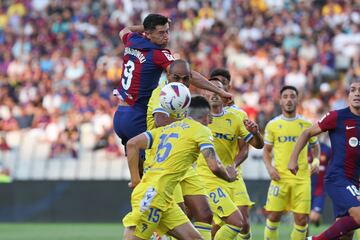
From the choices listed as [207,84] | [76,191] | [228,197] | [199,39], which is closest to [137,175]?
[207,84]

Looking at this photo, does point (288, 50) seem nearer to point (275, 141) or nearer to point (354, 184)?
point (275, 141)

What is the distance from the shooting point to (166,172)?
10.6 metres

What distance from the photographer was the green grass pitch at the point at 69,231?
730 inches

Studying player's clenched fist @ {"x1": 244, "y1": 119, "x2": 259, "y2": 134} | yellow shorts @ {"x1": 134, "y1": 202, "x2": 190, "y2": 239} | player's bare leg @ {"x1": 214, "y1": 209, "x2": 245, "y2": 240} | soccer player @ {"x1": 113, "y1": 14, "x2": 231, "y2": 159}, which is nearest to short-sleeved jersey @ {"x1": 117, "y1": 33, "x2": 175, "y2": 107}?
soccer player @ {"x1": 113, "y1": 14, "x2": 231, "y2": 159}

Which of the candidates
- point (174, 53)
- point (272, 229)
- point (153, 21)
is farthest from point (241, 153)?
point (174, 53)

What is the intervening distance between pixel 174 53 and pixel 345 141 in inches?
548

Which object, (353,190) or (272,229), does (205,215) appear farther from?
(272,229)

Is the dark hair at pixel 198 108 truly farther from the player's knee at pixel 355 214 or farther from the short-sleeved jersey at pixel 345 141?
the player's knee at pixel 355 214

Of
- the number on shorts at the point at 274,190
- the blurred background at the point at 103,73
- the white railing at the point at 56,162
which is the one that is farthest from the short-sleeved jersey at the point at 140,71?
the white railing at the point at 56,162

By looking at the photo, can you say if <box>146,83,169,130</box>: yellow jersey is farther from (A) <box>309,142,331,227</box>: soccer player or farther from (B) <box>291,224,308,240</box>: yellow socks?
(A) <box>309,142,331,227</box>: soccer player

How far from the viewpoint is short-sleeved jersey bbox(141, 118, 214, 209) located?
10578 millimetres

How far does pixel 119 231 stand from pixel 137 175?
9.50m

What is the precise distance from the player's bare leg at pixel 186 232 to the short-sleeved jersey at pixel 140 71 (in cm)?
191

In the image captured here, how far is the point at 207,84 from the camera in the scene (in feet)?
37.7
